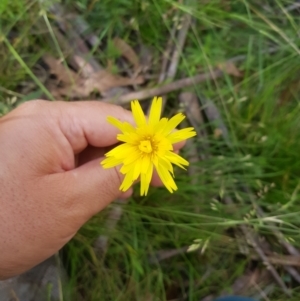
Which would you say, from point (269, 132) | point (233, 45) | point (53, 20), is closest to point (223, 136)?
point (269, 132)

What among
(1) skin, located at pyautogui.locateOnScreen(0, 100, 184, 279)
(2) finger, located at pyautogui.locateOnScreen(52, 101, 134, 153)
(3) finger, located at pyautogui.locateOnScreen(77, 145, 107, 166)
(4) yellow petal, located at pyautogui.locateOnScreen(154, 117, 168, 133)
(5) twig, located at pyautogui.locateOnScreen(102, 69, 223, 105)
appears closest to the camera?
(4) yellow petal, located at pyautogui.locateOnScreen(154, 117, 168, 133)

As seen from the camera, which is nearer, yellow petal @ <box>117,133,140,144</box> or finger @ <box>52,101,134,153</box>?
yellow petal @ <box>117,133,140,144</box>

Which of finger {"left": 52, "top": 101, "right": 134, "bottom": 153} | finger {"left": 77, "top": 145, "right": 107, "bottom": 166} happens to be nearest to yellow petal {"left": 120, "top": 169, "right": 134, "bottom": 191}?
finger {"left": 52, "top": 101, "right": 134, "bottom": 153}

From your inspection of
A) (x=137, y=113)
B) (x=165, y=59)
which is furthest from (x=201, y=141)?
(x=137, y=113)

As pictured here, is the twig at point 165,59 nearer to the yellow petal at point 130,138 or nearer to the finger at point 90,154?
the finger at point 90,154

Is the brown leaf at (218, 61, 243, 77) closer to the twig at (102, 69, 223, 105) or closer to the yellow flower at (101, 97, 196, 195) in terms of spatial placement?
the twig at (102, 69, 223, 105)

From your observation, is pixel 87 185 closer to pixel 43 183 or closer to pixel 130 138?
pixel 43 183

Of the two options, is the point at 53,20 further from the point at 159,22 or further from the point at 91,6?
the point at 159,22
